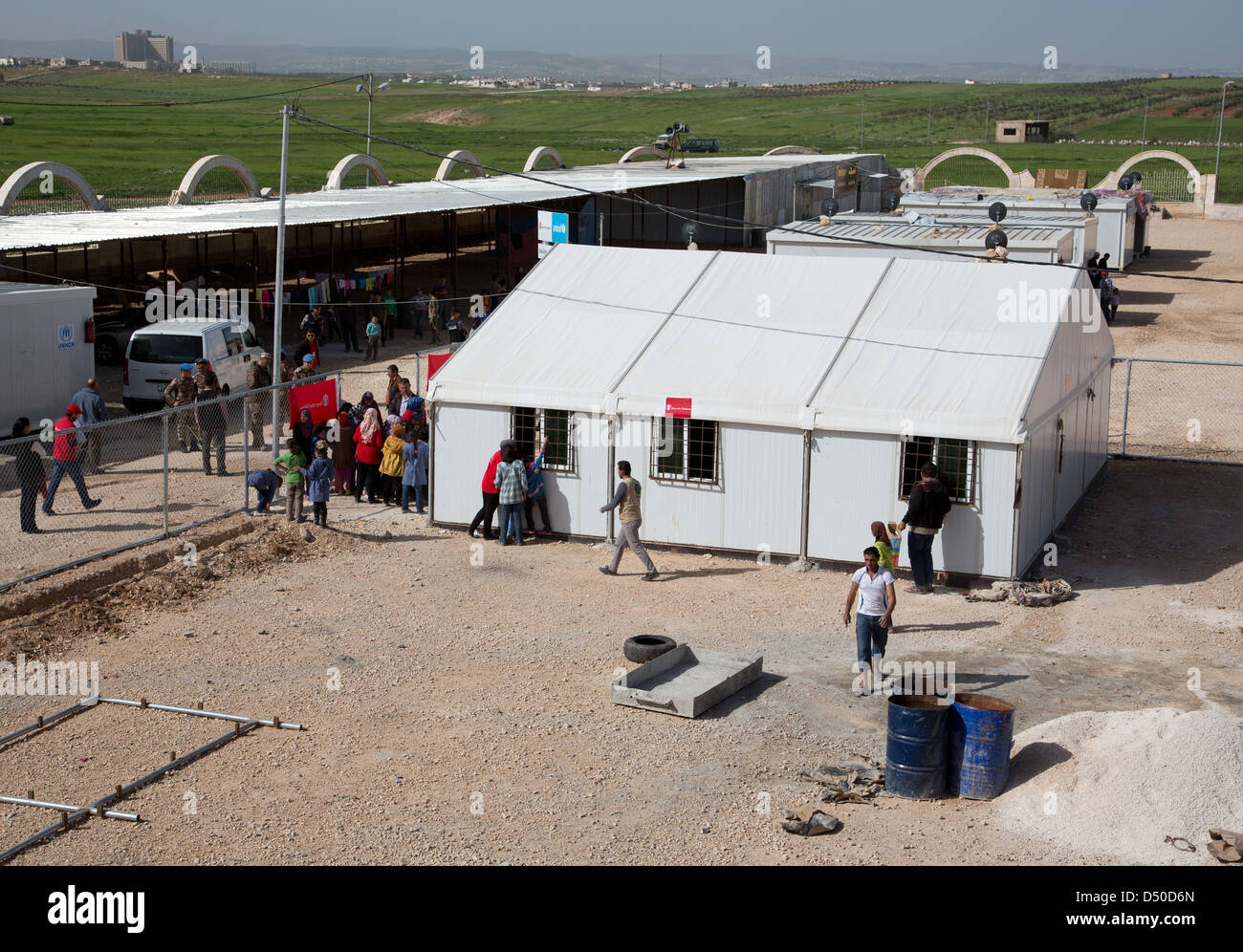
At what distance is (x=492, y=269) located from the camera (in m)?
48.6

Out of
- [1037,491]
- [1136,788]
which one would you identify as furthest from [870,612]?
[1037,491]

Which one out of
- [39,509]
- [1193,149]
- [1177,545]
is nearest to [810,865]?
[1177,545]

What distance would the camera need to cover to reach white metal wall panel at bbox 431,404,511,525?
1847 cm

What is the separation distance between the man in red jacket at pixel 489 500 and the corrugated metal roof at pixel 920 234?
1786 centimetres

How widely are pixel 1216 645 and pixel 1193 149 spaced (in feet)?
326

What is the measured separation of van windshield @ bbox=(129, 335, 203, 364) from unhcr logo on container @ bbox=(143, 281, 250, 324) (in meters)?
5.32

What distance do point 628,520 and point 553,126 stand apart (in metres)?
141

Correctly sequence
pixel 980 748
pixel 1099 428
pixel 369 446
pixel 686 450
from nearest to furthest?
1. pixel 980 748
2. pixel 686 450
3. pixel 369 446
4. pixel 1099 428

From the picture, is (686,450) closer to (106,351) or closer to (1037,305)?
(1037,305)

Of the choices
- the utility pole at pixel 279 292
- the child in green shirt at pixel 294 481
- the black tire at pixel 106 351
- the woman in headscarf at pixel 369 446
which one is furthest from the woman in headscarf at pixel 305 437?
the black tire at pixel 106 351

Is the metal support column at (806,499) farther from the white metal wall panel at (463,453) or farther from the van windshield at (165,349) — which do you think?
the van windshield at (165,349)

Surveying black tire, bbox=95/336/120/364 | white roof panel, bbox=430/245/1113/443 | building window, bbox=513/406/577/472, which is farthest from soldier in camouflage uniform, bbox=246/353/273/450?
black tire, bbox=95/336/120/364

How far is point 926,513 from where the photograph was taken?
1584 cm

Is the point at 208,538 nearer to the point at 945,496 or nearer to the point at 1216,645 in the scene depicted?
the point at 945,496
